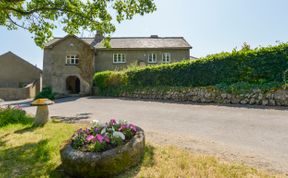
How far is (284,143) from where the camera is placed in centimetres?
504

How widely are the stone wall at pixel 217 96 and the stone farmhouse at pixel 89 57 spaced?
1052 centimetres

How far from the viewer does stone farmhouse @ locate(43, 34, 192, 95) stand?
83.5ft

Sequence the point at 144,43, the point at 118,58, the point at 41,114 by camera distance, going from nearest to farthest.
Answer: the point at 41,114, the point at 118,58, the point at 144,43

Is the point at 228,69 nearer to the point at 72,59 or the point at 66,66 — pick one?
the point at 72,59

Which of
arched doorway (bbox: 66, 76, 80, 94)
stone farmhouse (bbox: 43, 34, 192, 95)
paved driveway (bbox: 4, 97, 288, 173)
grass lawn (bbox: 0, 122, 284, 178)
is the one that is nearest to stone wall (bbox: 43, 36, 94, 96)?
stone farmhouse (bbox: 43, 34, 192, 95)

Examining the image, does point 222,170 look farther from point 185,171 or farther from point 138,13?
point 138,13

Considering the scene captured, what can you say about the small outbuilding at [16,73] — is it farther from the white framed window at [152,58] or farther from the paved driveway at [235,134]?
the paved driveway at [235,134]

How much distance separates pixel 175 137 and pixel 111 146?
2.71 meters

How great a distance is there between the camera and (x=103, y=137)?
387cm

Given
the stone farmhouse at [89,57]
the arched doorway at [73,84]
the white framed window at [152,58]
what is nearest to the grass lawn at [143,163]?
the stone farmhouse at [89,57]

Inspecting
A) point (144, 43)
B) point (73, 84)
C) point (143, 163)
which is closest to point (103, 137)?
point (143, 163)

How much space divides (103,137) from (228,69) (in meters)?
10.8

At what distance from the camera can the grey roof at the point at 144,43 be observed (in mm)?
26562

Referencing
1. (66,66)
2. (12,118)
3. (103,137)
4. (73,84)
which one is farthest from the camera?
(73,84)
